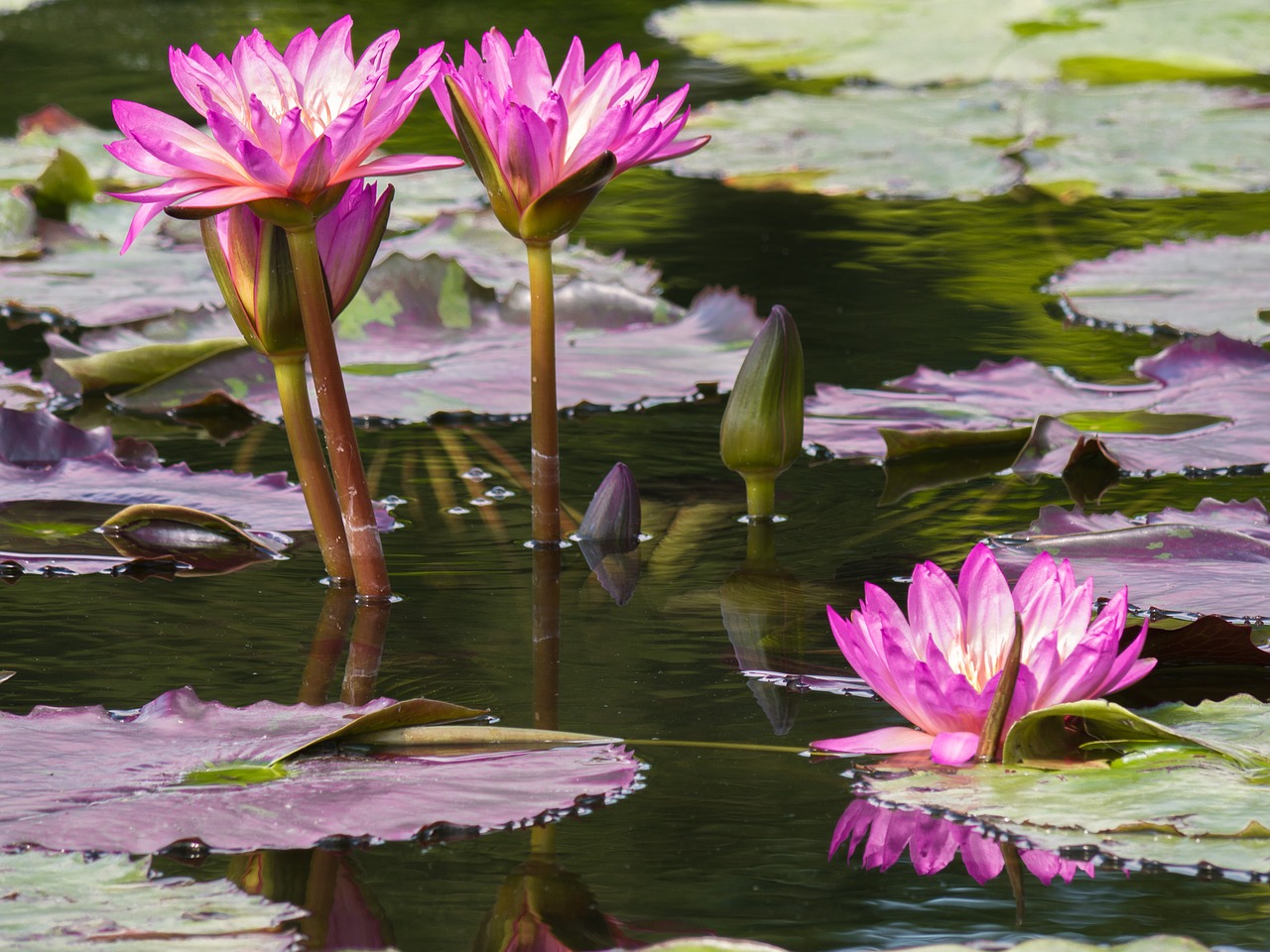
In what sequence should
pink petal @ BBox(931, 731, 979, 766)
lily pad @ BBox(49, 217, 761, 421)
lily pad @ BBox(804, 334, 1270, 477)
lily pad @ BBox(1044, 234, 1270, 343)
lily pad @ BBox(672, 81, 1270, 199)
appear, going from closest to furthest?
pink petal @ BBox(931, 731, 979, 766), lily pad @ BBox(804, 334, 1270, 477), lily pad @ BBox(49, 217, 761, 421), lily pad @ BBox(1044, 234, 1270, 343), lily pad @ BBox(672, 81, 1270, 199)

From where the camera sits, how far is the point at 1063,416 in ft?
6.87

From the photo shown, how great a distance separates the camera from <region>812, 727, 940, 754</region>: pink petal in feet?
3.71

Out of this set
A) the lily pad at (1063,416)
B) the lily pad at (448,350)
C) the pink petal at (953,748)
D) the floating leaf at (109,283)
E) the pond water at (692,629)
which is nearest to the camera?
the pond water at (692,629)

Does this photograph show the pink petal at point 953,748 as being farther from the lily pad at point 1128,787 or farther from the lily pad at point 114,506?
the lily pad at point 114,506

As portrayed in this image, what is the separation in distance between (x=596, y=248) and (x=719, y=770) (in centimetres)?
231

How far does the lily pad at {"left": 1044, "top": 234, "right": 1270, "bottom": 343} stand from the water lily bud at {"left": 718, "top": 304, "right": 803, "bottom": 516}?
0.99m

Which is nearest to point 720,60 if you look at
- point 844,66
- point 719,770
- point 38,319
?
point 844,66

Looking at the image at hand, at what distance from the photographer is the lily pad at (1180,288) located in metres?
2.48

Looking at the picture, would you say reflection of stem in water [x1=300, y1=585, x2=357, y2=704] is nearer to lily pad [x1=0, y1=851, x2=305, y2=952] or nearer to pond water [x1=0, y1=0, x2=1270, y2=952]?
pond water [x1=0, y1=0, x2=1270, y2=952]

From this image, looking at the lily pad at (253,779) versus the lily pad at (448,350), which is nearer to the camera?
the lily pad at (253,779)

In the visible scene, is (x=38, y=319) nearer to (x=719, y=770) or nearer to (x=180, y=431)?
(x=180, y=431)

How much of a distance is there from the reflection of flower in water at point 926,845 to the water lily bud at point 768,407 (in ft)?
2.36

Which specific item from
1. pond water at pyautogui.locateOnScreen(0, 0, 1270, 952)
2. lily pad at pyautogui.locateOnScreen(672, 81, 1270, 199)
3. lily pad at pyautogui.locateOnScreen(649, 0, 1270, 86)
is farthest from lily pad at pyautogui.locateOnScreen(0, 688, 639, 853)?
lily pad at pyautogui.locateOnScreen(649, 0, 1270, 86)

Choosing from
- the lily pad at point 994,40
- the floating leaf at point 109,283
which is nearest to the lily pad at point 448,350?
the floating leaf at point 109,283
